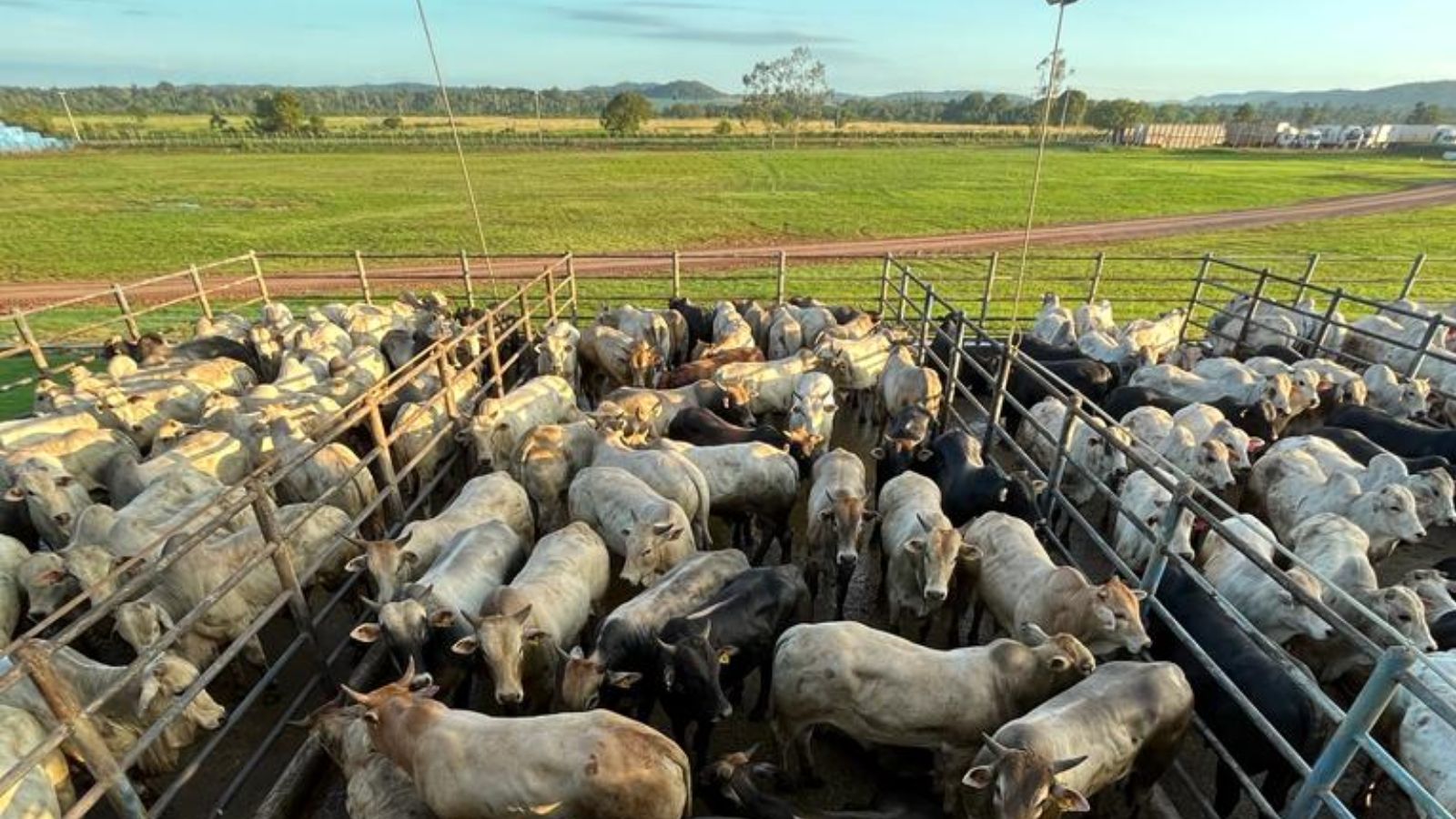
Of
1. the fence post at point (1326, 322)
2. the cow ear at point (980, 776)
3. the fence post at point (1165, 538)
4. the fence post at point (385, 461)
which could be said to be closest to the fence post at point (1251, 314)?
the fence post at point (1326, 322)

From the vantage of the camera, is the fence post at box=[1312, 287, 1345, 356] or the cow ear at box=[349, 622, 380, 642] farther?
the fence post at box=[1312, 287, 1345, 356]

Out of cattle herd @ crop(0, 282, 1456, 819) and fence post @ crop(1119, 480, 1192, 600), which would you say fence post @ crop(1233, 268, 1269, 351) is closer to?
cattle herd @ crop(0, 282, 1456, 819)

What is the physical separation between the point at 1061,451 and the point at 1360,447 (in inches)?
168

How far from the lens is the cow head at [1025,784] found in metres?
3.89

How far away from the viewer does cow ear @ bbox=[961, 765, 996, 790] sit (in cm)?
405

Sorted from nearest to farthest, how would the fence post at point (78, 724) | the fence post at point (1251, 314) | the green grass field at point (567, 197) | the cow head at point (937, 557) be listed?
the fence post at point (78, 724) → the cow head at point (937, 557) → the fence post at point (1251, 314) → the green grass field at point (567, 197)

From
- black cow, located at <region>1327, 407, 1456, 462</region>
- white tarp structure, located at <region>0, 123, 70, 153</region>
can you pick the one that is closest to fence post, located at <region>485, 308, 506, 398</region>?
black cow, located at <region>1327, 407, 1456, 462</region>

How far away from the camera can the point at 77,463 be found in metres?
8.10

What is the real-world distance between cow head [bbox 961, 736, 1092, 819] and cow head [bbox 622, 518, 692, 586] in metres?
3.19

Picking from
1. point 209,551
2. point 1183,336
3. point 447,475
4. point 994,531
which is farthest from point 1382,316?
point 209,551

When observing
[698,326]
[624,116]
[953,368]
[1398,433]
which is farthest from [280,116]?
[1398,433]

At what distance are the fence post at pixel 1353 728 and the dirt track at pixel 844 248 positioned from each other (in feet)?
42.9

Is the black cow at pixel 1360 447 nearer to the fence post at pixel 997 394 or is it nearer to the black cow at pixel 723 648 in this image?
the fence post at pixel 997 394

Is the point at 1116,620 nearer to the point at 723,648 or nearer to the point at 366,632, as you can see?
the point at 723,648
